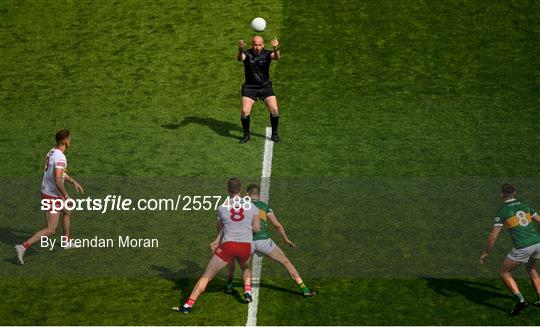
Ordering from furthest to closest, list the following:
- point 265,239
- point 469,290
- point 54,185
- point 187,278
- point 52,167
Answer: point 54,185 < point 52,167 < point 187,278 < point 469,290 < point 265,239

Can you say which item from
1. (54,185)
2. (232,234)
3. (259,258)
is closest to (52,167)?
(54,185)

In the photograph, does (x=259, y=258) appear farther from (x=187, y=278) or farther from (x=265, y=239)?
(x=265, y=239)

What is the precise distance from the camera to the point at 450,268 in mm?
19375

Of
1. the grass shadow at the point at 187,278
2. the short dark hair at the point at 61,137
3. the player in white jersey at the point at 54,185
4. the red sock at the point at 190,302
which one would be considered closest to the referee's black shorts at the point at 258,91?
the grass shadow at the point at 187,278

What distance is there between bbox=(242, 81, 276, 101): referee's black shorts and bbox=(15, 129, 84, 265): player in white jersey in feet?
17.4

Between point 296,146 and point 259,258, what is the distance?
4.60 m

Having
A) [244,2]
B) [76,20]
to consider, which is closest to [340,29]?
[244,2]

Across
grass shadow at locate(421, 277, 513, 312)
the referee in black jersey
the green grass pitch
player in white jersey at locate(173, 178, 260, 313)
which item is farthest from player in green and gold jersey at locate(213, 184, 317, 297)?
the referee in black jersey

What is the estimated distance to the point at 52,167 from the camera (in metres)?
19.2

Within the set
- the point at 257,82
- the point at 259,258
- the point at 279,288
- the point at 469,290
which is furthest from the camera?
the point at 257,82

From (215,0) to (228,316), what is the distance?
13196mm

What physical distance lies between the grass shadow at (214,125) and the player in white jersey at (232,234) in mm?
6944

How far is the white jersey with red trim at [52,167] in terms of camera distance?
19094mm

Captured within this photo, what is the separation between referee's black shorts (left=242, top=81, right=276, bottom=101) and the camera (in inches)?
931
